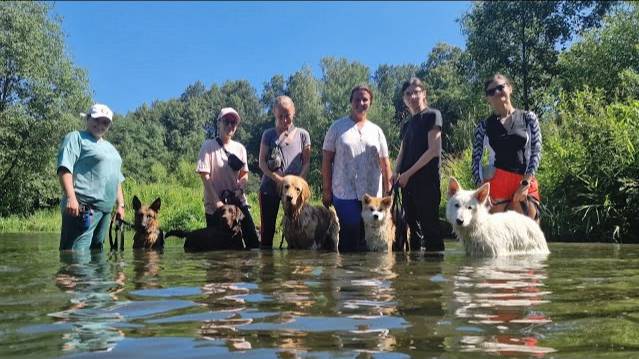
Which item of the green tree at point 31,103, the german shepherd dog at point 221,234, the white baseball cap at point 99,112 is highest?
the green tree at point 31,103

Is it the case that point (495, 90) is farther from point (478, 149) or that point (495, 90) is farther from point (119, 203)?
point (119, 203)

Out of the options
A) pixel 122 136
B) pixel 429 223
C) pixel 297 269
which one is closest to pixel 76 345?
pixel 297 269

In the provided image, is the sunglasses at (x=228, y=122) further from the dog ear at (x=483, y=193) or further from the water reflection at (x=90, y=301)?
the dog ear at (x=483, y=193)

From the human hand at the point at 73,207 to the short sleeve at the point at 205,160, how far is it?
178 cm

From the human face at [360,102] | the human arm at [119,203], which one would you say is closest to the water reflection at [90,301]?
the human arm at [119,203]

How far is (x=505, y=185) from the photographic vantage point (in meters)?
Answer: 6.94

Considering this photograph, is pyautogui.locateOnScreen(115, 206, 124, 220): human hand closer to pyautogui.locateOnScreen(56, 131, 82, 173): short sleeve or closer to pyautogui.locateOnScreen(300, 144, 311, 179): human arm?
pyautogui.locateOnScreen(56, 131, 82, 173): short sleeve

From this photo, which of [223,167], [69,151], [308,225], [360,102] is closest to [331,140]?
[360,102]

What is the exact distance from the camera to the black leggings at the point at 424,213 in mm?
7133

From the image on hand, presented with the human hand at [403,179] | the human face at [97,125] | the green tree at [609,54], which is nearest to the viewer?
the human face at [97,125]

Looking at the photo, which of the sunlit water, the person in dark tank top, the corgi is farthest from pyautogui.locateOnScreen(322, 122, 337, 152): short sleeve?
the sunlit water

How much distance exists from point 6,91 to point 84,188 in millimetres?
31583

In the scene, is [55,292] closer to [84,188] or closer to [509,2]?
[84,188]

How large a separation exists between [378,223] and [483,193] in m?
1.51
